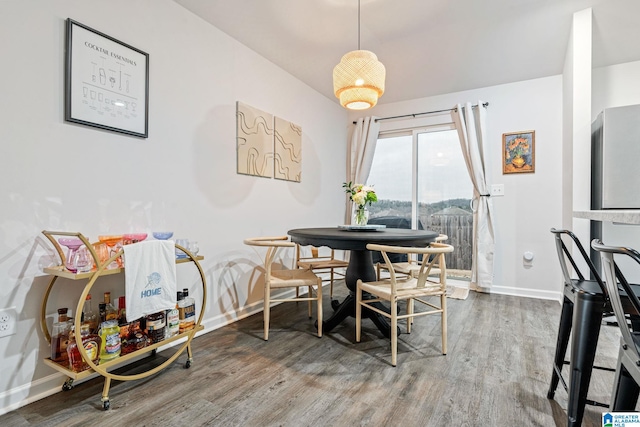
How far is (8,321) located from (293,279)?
154cm

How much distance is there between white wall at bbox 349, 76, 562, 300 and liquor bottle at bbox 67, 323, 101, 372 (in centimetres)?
386

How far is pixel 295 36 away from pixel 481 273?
3.20 m

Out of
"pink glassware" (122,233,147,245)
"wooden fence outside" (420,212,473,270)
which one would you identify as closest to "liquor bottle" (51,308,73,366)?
"pink glassware" (122,233,147,245)

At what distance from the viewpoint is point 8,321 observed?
4.89 ft

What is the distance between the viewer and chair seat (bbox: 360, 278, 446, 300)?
1.94m

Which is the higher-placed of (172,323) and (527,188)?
(527,188)

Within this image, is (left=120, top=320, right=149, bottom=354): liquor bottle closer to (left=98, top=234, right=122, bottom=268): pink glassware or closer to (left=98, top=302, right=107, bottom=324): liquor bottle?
(left=98, top=302, right=107, bottom=324): liquor bottle

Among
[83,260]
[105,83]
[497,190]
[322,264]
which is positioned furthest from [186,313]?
[497,190]

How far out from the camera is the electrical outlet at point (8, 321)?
4.82ft

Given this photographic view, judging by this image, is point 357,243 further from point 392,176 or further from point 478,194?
point 392,176

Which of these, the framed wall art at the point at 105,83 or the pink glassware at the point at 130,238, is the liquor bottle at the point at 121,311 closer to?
the pink glassware at the point at 130,238

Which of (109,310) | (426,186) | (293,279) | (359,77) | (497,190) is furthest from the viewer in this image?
(426,186)

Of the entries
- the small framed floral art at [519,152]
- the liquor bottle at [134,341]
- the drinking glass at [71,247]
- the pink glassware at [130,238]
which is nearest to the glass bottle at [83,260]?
the drinking glass at [71,247]

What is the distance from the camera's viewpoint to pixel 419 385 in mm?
1705
